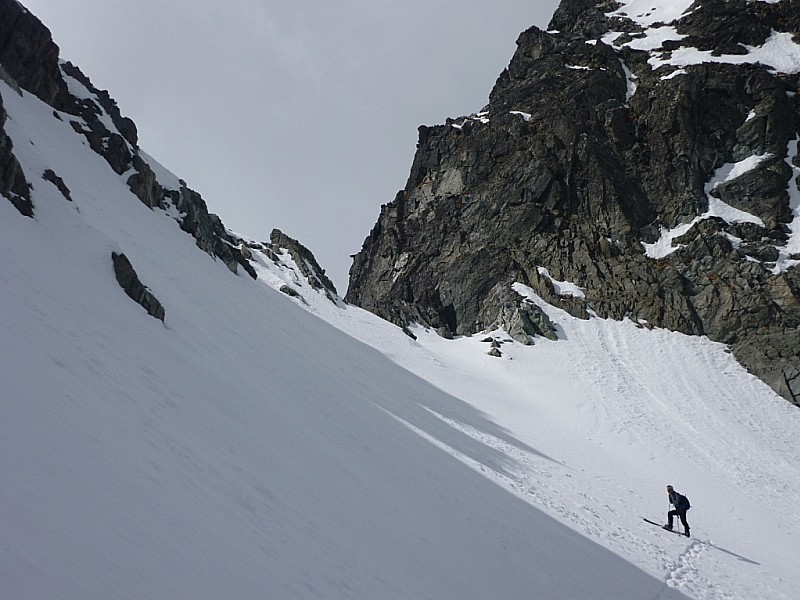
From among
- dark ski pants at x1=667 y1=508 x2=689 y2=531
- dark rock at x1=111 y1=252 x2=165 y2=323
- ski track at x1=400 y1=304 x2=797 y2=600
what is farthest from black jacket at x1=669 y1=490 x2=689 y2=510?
dark rock at x1=111 y1=252 x2=165 y2=323

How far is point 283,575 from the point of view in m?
5.88

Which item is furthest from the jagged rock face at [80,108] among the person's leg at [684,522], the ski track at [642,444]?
the person's leg at [684,522]

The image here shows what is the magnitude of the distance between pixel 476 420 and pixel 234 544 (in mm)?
18899

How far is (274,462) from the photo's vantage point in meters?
9.27

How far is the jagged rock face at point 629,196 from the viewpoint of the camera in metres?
45.8

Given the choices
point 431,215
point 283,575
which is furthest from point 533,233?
point 283,575

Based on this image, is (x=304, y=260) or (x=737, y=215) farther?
(x=304, y=260)

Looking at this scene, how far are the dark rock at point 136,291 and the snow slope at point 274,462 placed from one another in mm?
383

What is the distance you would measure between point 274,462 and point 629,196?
57283mm

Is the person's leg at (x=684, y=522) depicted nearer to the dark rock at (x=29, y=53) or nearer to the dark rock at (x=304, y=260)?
the dark rock at (x=304, y=260)

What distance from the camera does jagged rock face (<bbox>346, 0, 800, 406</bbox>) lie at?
4581cm

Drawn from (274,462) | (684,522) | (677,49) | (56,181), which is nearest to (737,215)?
(677,49)

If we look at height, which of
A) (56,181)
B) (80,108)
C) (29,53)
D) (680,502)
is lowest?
(56,181)

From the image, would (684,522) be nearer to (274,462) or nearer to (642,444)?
(642,444)
